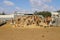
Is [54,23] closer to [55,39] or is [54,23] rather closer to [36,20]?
[36,20]

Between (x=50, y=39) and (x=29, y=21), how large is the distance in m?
19.9

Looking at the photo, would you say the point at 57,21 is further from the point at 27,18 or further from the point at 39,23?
the point at 27,18

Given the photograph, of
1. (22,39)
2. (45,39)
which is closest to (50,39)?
(45,39)

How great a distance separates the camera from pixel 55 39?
49.9 ft

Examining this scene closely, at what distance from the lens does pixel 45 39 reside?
50.0 feet

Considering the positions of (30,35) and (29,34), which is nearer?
(30,35)

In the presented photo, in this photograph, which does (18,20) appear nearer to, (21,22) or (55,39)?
(21,22)

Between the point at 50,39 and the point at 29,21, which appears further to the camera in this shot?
the point at 29,21

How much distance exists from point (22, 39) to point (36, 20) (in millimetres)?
20203

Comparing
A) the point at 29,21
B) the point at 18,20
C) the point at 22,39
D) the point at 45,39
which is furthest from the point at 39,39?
the point at 18,20

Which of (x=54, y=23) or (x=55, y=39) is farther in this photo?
(x=54, y=23)

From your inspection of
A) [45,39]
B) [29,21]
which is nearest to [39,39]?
[45,39]

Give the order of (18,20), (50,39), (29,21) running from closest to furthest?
(50,39)
(29,21)
(18,20)

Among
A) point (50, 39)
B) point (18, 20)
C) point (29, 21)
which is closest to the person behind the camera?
point (50, 39)
